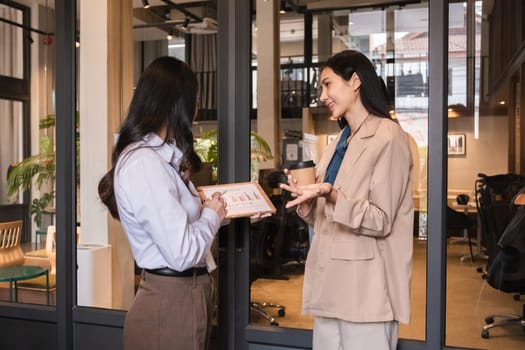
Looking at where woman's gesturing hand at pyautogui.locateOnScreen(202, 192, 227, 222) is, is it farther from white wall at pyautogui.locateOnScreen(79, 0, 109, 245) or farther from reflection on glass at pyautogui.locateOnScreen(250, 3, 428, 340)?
reflection on glass at pyautogui.locateOnScreen(250, 3, 428, 340)

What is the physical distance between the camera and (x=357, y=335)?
1587mm

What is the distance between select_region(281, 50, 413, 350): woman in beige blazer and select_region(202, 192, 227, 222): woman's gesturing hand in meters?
0.21

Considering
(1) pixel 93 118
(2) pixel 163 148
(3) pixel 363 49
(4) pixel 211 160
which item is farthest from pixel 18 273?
(3) pixel 363 49

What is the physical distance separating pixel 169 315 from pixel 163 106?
24.0 inches

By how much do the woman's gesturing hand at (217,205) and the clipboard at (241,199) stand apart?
64mm

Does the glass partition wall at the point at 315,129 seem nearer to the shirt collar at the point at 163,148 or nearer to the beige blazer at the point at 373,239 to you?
the beige blazer at the point at 373,239

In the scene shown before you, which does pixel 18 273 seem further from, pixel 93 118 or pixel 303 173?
pixel 303 173

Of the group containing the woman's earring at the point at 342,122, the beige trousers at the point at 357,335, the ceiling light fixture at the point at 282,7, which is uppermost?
the ceiling light fixture at the point at 282,7

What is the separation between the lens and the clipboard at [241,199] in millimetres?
1728

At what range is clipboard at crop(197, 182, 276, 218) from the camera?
1.73 metres

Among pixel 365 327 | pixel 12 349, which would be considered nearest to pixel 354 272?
pixel 365 327

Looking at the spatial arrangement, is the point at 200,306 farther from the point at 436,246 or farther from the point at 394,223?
the point at 436,246

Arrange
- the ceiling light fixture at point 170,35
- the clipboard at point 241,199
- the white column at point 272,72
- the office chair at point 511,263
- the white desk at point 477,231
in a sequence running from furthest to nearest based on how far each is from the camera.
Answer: the ceiling light fixture at point 170,35
the white column at point 272,72
the white desk at point 477,231
the office chair at point 511,263
the clipboard at point 241,199

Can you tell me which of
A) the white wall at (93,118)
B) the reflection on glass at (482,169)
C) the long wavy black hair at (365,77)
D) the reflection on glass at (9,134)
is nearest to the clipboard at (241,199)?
the long wavy black hair at (365,77)
